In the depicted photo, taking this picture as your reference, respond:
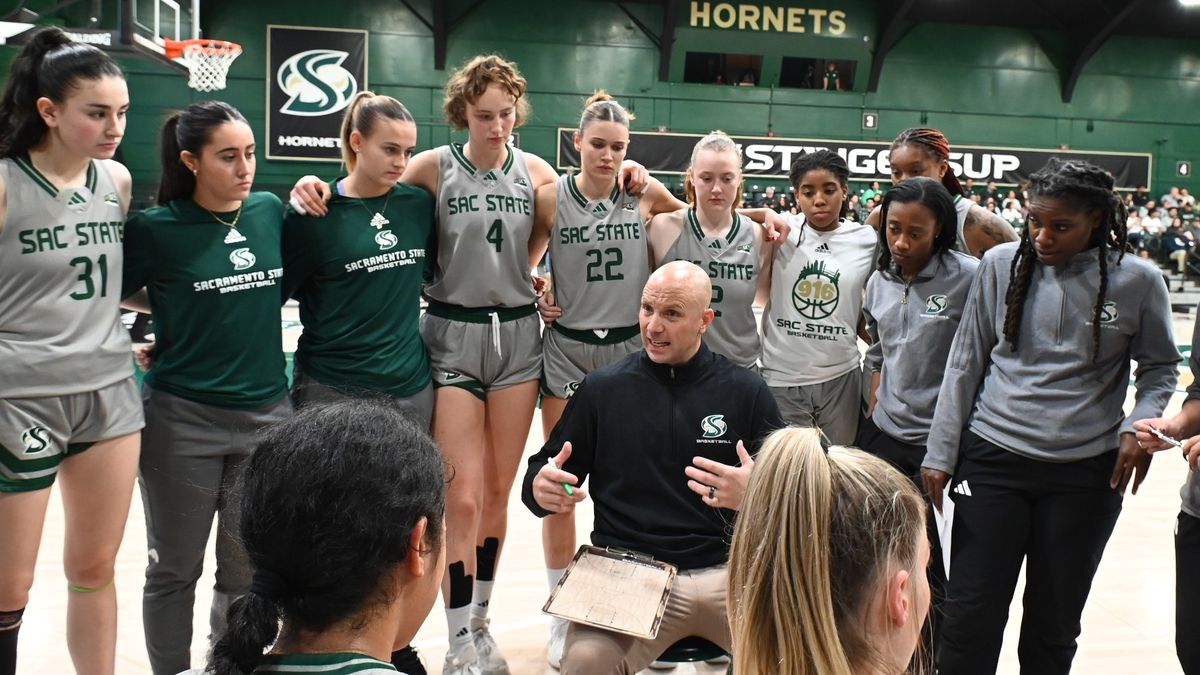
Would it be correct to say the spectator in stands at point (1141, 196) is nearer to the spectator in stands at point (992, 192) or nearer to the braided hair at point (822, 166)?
the spectator in stands at point (992, 192)

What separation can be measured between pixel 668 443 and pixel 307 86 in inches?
671

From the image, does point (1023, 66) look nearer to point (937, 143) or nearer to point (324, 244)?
point (937, 143)

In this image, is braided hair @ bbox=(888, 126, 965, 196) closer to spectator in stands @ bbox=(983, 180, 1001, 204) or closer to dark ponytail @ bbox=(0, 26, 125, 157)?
dark ponytail @ bbox=(0, 26, 125, 157)

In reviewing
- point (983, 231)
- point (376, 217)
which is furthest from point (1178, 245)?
point (376, 217)

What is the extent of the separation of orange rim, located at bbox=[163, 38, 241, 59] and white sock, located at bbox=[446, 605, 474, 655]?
34.2 ft

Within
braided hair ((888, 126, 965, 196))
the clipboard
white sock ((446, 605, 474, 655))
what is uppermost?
braided hair ((888, 126, 965, 196))

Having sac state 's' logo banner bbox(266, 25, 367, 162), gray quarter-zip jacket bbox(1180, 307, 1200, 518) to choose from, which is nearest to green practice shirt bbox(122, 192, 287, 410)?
gray quarter-zip jacket bbox(1180, 307, 1200, 518)

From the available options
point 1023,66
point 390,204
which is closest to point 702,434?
point 390,204

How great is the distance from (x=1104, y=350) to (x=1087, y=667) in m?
1.47

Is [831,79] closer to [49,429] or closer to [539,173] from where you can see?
[539,173]

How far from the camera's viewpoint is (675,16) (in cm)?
1938

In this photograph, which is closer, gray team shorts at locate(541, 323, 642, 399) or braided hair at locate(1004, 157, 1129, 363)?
braided hair at locate(1004, 157, 1129, 363)

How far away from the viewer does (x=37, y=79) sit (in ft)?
8.93

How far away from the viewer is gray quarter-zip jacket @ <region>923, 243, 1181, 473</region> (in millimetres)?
2771
